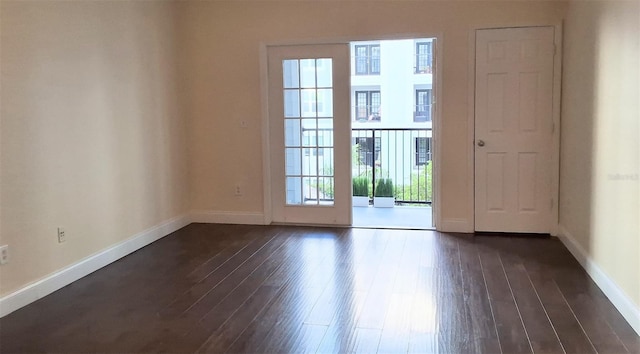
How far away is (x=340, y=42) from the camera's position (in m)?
5.23

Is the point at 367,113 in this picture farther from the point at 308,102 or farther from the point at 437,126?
the point at 437,126

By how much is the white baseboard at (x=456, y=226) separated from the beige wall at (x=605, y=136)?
0.86 m

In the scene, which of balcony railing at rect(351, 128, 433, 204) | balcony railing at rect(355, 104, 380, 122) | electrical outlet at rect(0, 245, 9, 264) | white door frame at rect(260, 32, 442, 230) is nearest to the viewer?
electrical outlet at rect(0, 245, 9, 264)

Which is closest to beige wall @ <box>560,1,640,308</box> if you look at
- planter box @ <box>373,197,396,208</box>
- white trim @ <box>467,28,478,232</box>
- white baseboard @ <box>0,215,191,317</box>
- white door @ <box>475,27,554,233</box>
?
white door @ <box>475,27,554,233</box>

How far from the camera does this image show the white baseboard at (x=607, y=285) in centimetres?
286

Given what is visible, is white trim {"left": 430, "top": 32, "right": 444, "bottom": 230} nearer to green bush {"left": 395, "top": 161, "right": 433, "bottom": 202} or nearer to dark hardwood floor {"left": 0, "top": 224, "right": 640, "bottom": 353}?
dark hardwood floor {"left": 0, "top": 224, "right": 640, "bottom": 353}

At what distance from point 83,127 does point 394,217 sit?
3.46 meters

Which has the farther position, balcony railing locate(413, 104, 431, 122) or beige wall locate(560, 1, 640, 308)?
balcony railing locate(413, 104, 431, 122)

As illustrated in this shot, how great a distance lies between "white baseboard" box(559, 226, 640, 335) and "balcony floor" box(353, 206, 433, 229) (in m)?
1.43

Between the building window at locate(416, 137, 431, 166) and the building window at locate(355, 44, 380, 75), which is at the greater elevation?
the building window at locate(355, 44, 380, 75)

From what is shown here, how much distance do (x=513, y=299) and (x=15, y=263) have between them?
310cm

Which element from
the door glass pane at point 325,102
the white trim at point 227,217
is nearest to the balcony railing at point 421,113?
the door glass pane at point 325,102

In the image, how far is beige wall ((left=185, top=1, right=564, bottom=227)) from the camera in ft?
16.2

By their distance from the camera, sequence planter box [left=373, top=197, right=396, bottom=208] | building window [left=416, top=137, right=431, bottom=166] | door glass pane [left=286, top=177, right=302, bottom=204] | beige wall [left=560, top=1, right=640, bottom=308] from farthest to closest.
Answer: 1. building window [left=416, top=137, right=431, bottom=166]
2. planter box [left=373, top=197, right=396, bottom=208]
3. door glass pane [left=286, top=177, right=302, bottom=204]
4. beige wall [left=560, top=1, right=640, bottom=308]
